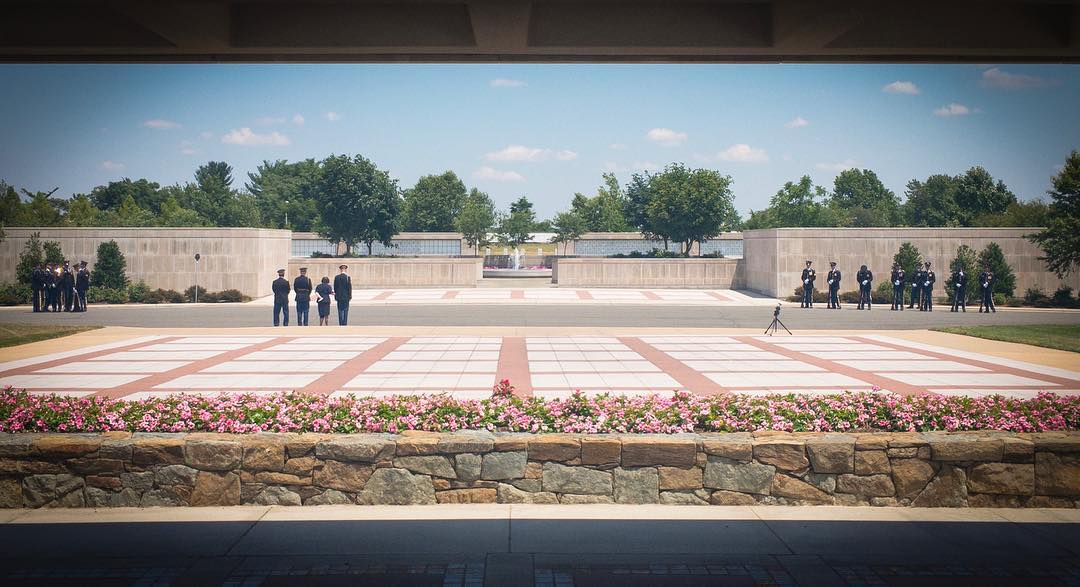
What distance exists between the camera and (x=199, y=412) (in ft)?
26.2

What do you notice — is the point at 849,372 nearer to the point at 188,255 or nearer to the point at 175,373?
the point at 175,373

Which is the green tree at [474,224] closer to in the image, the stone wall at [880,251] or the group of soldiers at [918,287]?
the stone wall at [880,251]

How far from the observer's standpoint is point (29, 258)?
38000 mm

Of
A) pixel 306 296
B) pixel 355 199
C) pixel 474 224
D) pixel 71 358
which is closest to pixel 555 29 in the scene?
pixel 71 358

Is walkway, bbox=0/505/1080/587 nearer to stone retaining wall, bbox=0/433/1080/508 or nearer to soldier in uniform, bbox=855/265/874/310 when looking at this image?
stone retaining wall, bbox=0/433/1080/508

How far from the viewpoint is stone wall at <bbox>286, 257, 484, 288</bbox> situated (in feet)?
160

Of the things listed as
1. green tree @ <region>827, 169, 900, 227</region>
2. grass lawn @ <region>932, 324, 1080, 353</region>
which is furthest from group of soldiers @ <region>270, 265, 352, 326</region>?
green tree @ <region>827, 169, 900, 227</region>

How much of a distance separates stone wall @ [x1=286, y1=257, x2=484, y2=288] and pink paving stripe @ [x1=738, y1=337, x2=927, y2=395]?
1167 inches

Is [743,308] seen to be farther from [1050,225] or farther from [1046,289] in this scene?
[1046,289]

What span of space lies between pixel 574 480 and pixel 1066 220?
3510 centimetres

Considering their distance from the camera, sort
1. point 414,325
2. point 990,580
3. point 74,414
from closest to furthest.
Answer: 1. point 990,580
2. point 74,414
3. point 414,325

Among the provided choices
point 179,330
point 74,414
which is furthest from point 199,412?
point 179,330

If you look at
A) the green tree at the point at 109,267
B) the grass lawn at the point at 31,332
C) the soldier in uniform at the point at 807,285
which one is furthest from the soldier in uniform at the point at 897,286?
the green tree at the point at 109,267

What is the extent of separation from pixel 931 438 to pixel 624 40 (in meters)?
5.18
